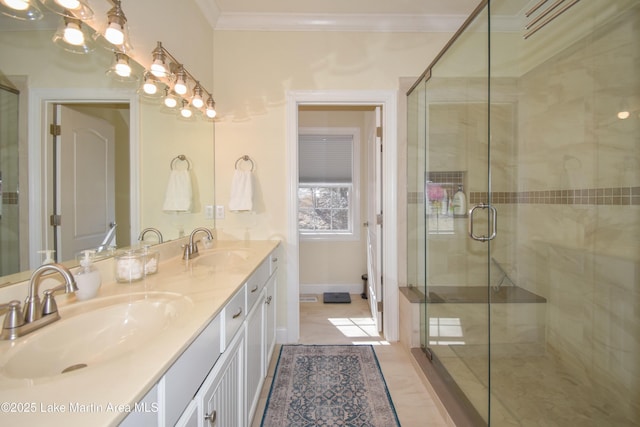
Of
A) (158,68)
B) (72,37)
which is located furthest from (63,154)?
(158,68)

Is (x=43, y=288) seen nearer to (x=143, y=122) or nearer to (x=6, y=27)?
(x=6, y=27)

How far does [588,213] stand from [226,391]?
2277 mm

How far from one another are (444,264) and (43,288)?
7.27 feet

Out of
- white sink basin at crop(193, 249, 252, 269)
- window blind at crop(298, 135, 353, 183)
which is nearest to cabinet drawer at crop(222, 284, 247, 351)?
white sink basin at crop(193, 249, 252, 269)

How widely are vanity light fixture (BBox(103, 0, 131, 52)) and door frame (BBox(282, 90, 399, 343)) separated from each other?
4.13ft

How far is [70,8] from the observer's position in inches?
38.0

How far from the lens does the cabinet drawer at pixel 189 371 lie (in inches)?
24.8

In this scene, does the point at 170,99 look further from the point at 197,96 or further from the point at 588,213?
the point at 588,213

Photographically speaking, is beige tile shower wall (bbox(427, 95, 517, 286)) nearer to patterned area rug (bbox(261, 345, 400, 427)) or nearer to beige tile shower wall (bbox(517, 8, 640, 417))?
beige tile shower wall (bbox(517, 8, 640, 417))

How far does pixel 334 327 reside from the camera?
2.57 metres

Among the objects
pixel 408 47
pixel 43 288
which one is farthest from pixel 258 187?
pixel 408 47

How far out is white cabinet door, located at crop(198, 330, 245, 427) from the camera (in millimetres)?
838

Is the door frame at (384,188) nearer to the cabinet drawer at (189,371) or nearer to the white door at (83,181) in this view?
the white door at (83,181)

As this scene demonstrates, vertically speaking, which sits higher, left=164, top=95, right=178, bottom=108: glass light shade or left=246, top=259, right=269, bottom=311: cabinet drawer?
left=164, top=95, right=178, bottom=108: glass light shade
